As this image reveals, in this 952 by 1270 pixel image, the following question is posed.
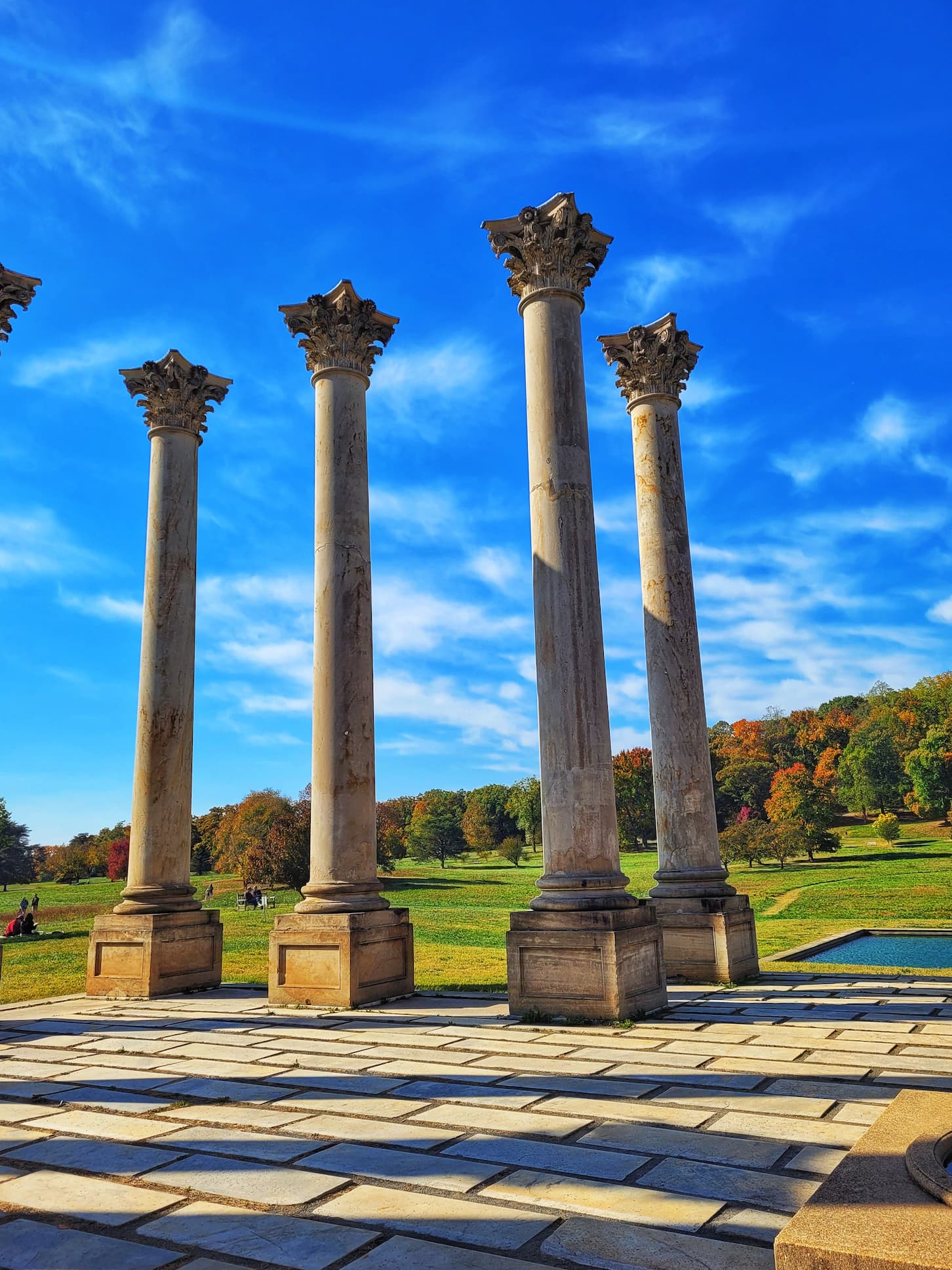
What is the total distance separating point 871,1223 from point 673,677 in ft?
74.8

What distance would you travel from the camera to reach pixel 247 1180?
1051 centimetres

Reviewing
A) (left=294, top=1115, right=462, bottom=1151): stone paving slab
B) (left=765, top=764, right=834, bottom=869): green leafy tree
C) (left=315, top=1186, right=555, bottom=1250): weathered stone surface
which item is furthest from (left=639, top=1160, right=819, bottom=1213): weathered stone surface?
(left=765, top=764, right=834, bottom=869): green leafy tree

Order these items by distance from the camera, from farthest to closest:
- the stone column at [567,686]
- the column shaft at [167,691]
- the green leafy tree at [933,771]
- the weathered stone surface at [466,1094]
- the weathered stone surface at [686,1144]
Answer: the green leafy tree at [933,771]
the column shaft at [167,691]
the stone column at [567,686]
the weathered stone surface at [466,1094]
the weathered stone surface at [686,1144]

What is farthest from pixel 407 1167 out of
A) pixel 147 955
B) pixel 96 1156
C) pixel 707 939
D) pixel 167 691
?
pixel 167 691

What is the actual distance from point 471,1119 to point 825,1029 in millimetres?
9617

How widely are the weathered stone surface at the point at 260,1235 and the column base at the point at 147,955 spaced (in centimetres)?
2007

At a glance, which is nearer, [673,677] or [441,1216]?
[441,1216]

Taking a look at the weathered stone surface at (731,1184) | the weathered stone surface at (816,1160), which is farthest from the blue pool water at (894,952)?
the weathered stone surface at (731,1184)

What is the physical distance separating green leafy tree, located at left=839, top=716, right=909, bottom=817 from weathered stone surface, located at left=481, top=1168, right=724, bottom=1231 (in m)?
125

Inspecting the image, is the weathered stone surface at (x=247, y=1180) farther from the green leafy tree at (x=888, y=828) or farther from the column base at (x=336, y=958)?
the green leafy tree at (x=888, y=828)

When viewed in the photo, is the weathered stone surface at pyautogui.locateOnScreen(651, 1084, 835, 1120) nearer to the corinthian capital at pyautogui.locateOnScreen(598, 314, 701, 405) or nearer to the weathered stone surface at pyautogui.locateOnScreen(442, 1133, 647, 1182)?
the weathered stone surface at pyautogui.locateOnScreen(442, 1133, 647, 1182)

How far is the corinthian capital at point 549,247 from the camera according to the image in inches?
998

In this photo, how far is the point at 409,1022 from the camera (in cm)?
2194

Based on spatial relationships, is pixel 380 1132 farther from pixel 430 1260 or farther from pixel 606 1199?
pixel 430 1260
